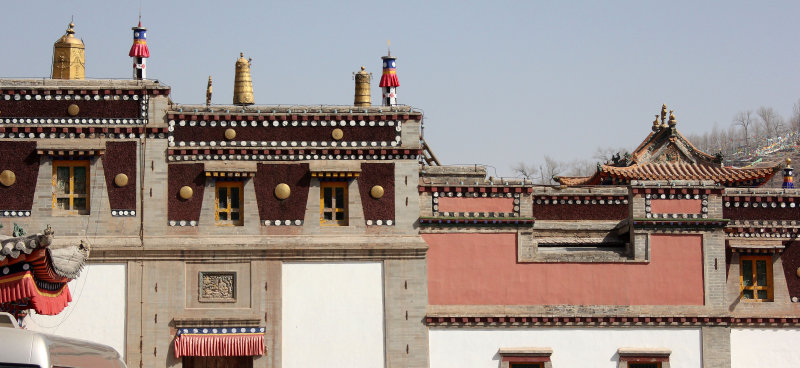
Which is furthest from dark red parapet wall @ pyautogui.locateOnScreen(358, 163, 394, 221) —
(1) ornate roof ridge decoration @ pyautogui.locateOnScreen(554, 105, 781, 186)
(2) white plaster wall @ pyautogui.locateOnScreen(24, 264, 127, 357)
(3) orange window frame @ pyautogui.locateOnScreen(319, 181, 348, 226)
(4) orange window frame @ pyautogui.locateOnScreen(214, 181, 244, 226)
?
(1) ornate roof ridge decoration @ pyautogui.locateOnScreen(554, 105, 781, 186)

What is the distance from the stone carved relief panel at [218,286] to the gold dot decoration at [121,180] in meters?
3.36

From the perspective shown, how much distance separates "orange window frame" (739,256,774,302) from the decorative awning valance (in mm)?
14730

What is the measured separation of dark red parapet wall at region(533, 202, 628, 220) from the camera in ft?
138

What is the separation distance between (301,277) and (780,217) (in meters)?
14.9

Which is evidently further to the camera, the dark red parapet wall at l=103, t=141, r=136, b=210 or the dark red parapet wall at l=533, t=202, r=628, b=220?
the dark red parapet wall at l=533, t=202, r=628, b=220

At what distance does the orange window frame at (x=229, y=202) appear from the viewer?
116ft

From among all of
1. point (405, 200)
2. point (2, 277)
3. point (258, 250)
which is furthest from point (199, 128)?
point (2, 277)

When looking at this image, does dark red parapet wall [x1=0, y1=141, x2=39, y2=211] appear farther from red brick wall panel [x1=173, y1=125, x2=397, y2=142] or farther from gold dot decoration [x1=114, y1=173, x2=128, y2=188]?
red brick wall panel [x1=173, y1=125, x2=397, y2=142]

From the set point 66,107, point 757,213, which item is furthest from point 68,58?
point 757,213

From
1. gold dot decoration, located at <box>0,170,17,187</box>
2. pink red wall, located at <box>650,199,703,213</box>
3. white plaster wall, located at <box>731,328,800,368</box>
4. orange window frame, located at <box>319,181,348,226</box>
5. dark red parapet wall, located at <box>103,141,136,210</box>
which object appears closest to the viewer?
gold dot decoration, located at <box>0,170,17,187</box>

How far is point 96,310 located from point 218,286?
11.3 ft

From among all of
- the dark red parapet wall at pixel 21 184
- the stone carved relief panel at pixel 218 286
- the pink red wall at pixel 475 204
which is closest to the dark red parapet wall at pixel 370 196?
the pink red wall at pixel 475 204

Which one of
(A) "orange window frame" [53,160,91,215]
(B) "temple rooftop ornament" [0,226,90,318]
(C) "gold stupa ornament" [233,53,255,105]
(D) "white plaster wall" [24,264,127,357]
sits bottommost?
(D) "white plaster wall" [24,264,127,357]

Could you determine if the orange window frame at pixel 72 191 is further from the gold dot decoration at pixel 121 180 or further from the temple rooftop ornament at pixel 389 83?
the temple rooftop ornament at pixel 389 83
